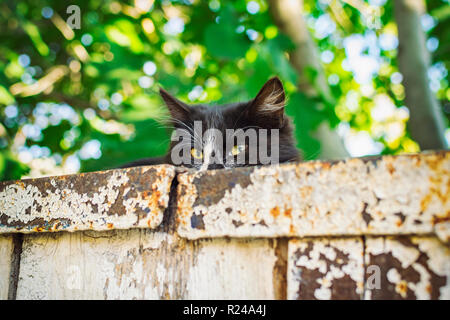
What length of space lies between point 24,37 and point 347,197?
3.46 metres

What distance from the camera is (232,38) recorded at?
2.04m

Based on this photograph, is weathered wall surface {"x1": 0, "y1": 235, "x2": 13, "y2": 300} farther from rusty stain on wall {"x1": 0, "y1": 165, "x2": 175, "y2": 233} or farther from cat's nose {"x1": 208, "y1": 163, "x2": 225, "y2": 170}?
cat's nose {"x1": 208, "y1": 163, "x2": 225, "y2": 170}

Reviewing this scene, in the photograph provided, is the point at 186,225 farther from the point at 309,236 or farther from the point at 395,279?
the point at 395,279

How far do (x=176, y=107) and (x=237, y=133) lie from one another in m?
0.38

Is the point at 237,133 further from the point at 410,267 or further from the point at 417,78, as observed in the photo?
the point at 417,78

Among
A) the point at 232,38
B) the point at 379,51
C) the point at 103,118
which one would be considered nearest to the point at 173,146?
the point at 232,38

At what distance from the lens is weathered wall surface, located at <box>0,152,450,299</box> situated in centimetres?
56

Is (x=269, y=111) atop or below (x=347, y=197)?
atop

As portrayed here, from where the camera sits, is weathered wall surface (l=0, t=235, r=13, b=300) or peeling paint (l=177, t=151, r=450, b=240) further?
weathered wall surface (l=0, t=235, r=13, b=300)

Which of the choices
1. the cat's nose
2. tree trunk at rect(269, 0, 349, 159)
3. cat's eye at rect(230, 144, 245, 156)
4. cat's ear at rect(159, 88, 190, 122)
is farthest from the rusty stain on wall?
tree trunk at rect(269, 0, 349, 159)

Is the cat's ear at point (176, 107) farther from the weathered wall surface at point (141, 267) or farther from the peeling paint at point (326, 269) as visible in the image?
the peeling paint at point (326, 269)

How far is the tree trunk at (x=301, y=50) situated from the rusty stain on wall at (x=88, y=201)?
6.25 feet

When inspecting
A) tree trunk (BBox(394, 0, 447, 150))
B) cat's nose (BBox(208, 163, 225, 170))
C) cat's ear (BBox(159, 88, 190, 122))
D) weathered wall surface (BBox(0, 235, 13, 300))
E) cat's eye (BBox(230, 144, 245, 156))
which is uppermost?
tree trunk (BBox(394, 0, 447, 150))

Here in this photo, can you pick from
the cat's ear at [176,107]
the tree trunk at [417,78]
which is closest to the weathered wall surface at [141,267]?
the cat's ear at [176,107]
